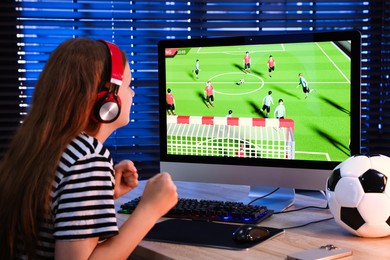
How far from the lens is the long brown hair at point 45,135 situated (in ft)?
3.96

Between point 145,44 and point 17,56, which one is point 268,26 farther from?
point 17,56

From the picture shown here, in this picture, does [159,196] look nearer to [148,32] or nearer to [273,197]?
[273,197]

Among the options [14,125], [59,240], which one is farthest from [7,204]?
[14,125]

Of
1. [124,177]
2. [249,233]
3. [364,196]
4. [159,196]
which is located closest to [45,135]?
[159,196]

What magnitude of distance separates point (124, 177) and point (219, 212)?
27cm

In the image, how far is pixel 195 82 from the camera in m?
1.92

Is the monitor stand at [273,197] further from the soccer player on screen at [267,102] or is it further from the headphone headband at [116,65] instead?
the headphone headband at [116,65]

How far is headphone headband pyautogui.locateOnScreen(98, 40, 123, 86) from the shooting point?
51.3 inches

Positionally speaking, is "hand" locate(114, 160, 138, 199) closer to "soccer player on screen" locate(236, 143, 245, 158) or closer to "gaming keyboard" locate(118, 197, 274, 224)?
"gaming keyboard" locate(118, 197, 274, 224)

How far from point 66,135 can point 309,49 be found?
0.83 m

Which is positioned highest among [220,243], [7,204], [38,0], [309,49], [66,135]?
[38,0]

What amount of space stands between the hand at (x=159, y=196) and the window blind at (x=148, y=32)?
56.5 inches

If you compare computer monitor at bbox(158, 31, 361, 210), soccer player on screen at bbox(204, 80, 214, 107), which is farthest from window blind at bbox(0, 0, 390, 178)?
soccer player on screen at bbox(204, 80, 214, 107)

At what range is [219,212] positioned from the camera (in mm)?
1637
